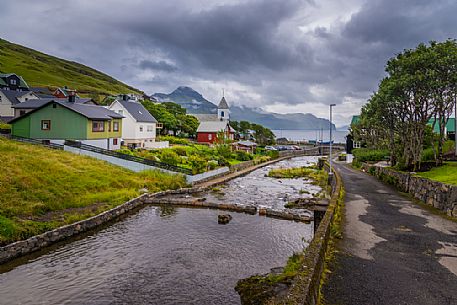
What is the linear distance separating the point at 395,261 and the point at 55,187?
833 inches

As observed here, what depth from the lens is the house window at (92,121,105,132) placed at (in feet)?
128

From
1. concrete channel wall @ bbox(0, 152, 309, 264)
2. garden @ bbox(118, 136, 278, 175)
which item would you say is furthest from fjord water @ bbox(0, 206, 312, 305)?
garden @ bbox(118, 136, 278, 175)

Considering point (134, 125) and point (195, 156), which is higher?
point (134, 125)

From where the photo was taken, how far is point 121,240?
1688 cm

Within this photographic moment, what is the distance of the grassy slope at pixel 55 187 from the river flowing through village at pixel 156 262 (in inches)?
84.6

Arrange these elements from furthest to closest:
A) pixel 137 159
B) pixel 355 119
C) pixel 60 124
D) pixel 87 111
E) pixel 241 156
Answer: pixel 355 119
pixel 241 156
pixel 87 111
pixel 60 124
pixel 137 159

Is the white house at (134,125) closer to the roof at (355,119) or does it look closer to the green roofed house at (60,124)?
the green roofed house at (60,124)

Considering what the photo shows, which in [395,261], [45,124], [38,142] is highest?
[45,124]

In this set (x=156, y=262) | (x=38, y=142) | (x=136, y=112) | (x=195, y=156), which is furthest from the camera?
(x=136, y=112)

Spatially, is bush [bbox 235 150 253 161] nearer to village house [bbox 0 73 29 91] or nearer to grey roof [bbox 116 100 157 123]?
grey roof [bbox 116 100 157 123]

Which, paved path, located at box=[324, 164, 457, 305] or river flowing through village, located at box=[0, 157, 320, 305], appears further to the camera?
river flowing through village, located at box=[0, 157, 320, 305]

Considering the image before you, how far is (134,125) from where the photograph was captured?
166ft

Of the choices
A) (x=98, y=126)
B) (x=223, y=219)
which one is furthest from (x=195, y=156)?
(x=223, y=219)

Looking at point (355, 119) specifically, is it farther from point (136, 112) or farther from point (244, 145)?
point (136, 112)
